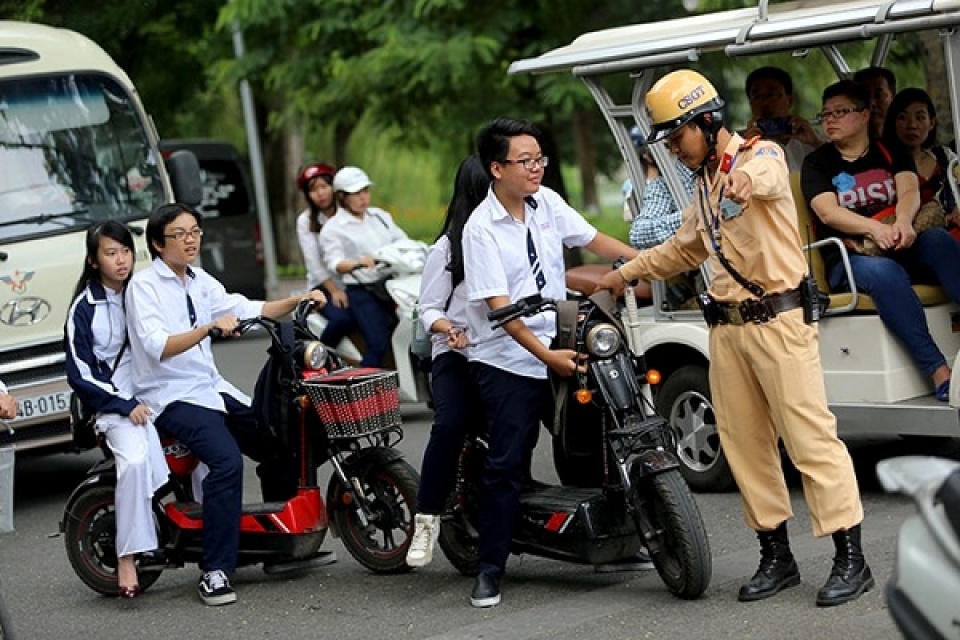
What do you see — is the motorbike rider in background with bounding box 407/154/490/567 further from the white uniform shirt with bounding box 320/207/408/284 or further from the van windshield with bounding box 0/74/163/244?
the white uniform shirt with bounding box 320/207/408/284

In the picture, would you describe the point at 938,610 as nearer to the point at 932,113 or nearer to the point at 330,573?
the point at 330,573

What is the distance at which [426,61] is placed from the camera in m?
18.8

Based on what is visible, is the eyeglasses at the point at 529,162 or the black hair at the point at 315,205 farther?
the black hair at the point at 315,205

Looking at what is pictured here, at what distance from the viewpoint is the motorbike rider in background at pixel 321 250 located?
43.5 feet

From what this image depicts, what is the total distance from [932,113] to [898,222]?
778 mm

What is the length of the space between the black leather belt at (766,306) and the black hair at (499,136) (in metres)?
1.09

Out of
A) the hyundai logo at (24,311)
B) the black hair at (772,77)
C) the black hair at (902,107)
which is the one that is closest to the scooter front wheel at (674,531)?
the black hair at (902,107)

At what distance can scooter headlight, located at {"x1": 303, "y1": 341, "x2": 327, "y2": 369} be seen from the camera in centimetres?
822

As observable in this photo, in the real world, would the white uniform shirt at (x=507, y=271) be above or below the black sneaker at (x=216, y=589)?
above

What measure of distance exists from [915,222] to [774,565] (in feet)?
8.18

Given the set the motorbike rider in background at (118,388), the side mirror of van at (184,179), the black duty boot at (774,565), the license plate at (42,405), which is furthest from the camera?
the side mirror of van at (184,179)

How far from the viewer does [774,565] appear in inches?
290

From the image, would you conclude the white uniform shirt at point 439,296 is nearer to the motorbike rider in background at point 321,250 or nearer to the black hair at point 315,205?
the motorbike rider in background at point 321,250

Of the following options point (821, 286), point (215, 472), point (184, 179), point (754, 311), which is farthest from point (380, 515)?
point (184, 179)
